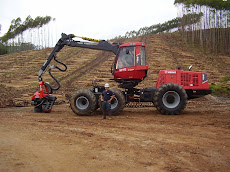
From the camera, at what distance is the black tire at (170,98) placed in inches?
409

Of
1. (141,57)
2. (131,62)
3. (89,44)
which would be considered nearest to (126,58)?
(131,62)

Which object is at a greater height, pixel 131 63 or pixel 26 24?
pixel 26 24

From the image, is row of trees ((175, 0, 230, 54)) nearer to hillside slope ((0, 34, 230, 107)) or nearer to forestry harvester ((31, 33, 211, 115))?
hillside slope ((0, 34, 230, 107))

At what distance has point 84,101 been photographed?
424 inches

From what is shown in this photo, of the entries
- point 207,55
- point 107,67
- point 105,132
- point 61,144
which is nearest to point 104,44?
point 105,132

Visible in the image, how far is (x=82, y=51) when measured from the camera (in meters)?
36.4

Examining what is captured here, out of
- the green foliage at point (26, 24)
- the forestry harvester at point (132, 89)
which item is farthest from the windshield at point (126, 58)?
the green foliage at point (26, 24)

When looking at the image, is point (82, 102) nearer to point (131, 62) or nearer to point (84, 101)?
point (84, 101)

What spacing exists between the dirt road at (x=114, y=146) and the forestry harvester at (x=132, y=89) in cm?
191

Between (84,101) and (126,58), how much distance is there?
8.69 ft

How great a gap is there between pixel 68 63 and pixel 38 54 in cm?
815

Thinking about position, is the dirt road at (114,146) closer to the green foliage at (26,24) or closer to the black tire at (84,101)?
the black tire at (84,101)

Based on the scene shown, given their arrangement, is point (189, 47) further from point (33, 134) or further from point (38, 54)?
point (33, 134)

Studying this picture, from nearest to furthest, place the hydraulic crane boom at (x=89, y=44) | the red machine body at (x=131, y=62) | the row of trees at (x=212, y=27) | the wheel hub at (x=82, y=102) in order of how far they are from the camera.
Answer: the wheel hub at (x=82, y=102) → the red machine body at (x=131, y=62) → the hydraulic crane boom at (x=89, y=44) → the row of trees at (x=212, y=27)
